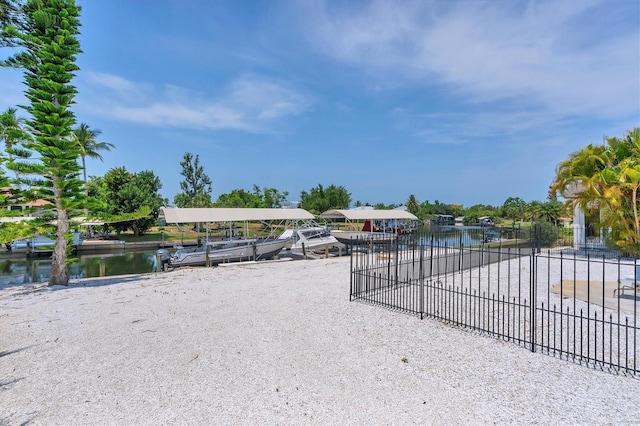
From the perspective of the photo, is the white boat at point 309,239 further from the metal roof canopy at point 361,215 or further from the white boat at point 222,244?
the metal roof canopy at point 361,215

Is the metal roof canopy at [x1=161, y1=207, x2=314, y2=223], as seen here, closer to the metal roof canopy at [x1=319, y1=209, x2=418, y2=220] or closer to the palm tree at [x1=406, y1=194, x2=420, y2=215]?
the metal roof canopy at [x1=319, y1=209, x2=418, y2=220]

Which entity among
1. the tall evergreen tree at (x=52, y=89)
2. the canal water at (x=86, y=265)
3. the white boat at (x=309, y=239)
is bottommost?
the canal water at (x=86, y=265)

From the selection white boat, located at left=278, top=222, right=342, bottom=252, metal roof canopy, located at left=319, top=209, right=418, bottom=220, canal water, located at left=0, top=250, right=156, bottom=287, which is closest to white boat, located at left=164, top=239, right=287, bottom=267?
white boat, located at left=278, top=222, right=342, bottom=252

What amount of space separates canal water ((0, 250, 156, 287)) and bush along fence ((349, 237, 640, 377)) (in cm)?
1662

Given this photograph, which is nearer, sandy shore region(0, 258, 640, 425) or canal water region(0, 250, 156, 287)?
sandy shore region(0, 258, 640, 425)

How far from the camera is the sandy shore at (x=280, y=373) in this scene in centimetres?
392

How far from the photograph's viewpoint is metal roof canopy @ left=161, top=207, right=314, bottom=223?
17.1 meters

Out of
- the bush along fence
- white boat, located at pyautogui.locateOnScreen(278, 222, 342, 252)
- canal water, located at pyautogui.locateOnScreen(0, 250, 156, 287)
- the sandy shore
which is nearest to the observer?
the sandy shore

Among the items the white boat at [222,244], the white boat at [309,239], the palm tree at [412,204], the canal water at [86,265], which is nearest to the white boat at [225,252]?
the white boat at [222,244]

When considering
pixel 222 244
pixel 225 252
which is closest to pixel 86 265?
pixel 222 244

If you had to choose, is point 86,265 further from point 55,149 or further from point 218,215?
point 55,149

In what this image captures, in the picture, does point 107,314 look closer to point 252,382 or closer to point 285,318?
point 285,318

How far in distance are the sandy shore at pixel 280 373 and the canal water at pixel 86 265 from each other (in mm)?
13309

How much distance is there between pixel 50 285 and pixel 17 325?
621 centimetres
